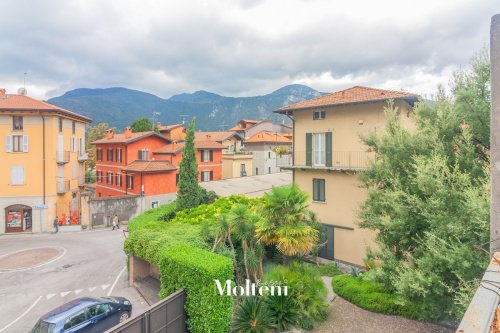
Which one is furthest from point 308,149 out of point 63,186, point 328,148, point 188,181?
point 63,186

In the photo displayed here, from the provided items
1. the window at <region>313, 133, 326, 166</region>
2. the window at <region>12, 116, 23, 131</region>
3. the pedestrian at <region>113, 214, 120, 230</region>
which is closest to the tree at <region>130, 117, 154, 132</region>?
the window at <region>12, 116, 23, 131</region>

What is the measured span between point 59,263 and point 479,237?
925 inches

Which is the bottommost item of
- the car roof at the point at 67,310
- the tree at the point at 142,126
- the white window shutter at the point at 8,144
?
the car roof at the point at 67,310

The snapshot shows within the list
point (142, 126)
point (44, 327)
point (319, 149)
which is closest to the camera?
point (44, 327)

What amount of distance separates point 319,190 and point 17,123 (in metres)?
29.8

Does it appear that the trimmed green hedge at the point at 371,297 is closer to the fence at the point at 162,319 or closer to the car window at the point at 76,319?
the fence at the point at 162,319

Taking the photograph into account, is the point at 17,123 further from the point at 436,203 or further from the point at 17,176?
the point at 436,203

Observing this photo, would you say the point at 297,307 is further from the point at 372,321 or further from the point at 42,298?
the point at 42,298

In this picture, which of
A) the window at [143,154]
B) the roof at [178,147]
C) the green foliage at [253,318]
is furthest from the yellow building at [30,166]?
the green foliage at [253,318]

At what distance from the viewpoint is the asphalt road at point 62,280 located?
46.3 ft

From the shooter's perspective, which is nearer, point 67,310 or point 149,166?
point 67,310

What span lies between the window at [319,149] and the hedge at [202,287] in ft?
37.9

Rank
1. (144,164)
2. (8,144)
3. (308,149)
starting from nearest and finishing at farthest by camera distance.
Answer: (308,149) → (8,144) → (144,164)

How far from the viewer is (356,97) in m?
19.3
